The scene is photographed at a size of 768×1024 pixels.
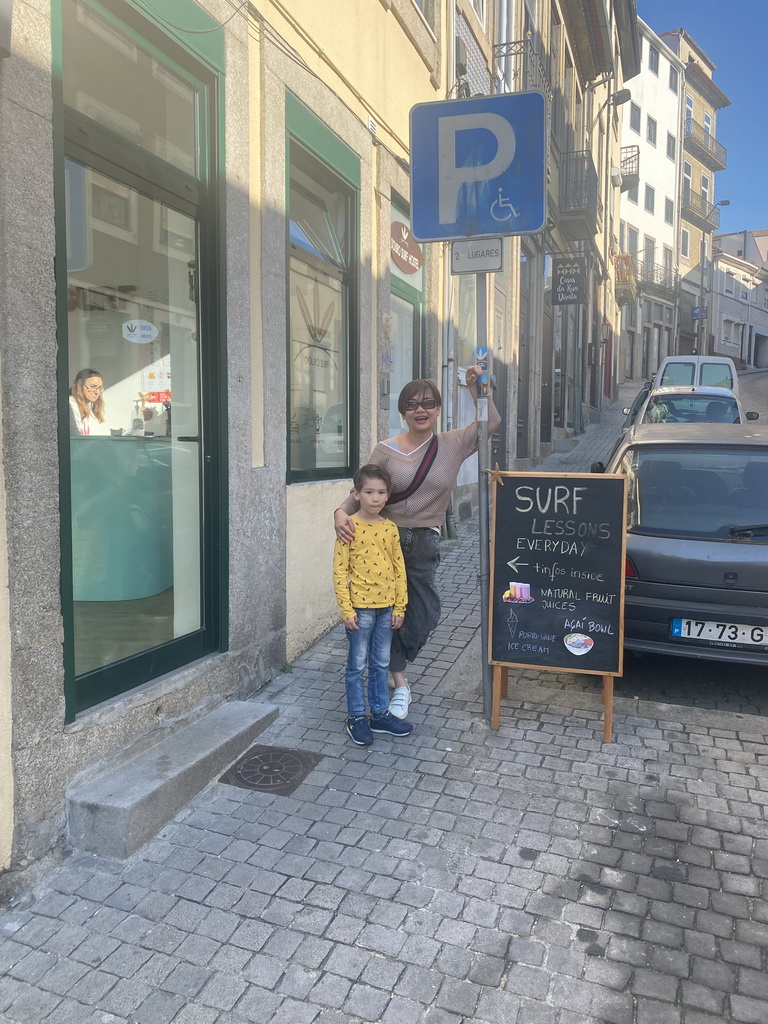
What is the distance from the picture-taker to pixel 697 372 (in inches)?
772

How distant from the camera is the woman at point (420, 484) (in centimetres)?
442

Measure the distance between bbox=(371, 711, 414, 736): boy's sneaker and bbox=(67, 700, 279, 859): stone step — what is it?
644 mm

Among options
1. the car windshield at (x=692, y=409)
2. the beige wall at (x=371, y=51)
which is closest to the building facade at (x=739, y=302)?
the car windshield at (x=692, y=409)

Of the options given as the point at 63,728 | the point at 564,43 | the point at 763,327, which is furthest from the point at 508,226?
the point at 763,327

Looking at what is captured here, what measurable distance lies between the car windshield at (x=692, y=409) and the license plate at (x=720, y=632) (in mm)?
8896

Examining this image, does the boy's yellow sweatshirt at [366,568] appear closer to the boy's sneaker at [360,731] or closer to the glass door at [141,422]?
the boy's sneaker at [360,731]

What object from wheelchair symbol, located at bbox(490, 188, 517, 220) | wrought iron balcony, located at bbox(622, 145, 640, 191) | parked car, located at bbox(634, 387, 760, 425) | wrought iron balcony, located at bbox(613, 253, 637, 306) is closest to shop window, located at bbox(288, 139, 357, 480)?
wheelchair symbol, located at bbox(490, 188, 517, 220)

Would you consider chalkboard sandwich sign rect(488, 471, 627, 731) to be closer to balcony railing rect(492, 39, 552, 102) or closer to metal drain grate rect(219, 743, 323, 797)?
metal drain grate rect(219, 743, 323, 797)

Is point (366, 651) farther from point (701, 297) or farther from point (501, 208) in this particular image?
point (701, 297)

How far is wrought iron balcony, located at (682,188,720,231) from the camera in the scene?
151 feet

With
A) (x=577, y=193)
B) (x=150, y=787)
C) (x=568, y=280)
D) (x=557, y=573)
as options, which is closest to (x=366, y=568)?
(x=557, y=573)

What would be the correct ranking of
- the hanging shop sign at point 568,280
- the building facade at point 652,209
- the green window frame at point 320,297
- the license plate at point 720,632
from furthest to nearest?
the building facade at point 652,209, the hanging shop sign at point 568,280, the green window frame at point 320,297, the license plate at point 720,632

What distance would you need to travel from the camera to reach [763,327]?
56562 millimetres

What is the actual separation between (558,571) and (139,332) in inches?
104
